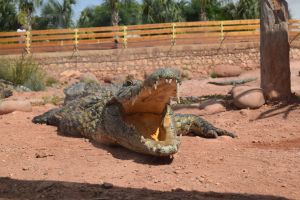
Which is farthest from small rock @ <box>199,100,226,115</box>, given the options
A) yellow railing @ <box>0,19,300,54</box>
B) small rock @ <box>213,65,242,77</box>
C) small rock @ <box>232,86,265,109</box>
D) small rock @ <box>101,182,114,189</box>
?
yellow railing @ <box>0,19,300,54</box>

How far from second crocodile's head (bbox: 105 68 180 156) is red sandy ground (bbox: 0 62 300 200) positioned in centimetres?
22

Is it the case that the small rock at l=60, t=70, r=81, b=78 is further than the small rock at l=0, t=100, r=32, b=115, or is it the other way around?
the small rock at l=60, t=70, r=81, b=78

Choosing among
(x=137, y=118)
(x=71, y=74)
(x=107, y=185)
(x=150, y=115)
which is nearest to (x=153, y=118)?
(x=150, y=115)

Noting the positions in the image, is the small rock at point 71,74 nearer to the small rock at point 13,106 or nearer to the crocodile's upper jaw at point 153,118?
the small rock at point 13,106

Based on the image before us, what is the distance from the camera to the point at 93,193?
369cm

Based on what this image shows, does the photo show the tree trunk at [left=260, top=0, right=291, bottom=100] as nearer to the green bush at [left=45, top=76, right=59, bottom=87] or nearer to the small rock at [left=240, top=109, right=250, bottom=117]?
the small rock at [left=240, top=109, right=250, bottom=117]

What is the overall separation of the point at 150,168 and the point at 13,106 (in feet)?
13.7

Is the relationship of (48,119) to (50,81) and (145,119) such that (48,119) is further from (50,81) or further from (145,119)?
(50,81)

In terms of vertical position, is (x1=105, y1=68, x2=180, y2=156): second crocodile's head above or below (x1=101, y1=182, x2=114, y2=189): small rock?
above

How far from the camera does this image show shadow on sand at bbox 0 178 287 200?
11.8ft

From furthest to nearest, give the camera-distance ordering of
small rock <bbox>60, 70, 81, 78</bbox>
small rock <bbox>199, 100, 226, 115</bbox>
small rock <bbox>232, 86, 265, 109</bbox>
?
small rock <bbox>60, 70, 81, 78</bbox> < small rock <bbox>199, 100, 226, 115</bbox> < small rock <bbox>232, 86, 265, 109</bbox>

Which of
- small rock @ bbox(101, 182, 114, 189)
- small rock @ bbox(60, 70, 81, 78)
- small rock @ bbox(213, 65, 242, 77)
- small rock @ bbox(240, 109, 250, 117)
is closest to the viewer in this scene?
small rock @ bbox(101, 182, 114, 189)

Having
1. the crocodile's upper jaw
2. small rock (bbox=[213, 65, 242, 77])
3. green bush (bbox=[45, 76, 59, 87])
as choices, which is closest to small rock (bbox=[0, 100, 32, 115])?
the crocodile's upper jaw

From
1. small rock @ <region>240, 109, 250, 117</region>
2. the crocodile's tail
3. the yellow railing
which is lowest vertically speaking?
small rock @ <region>240, 109, 250, 117</region>
